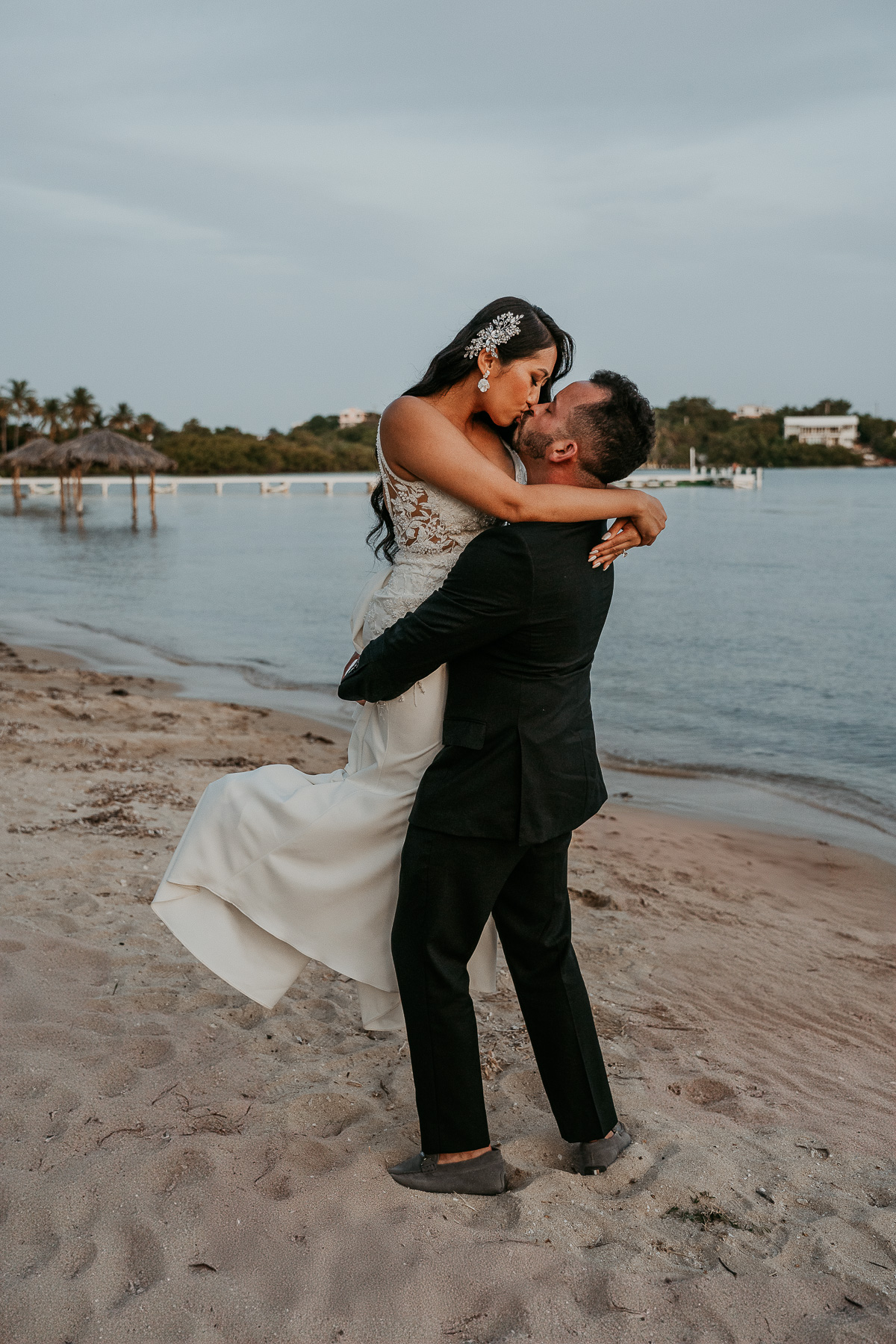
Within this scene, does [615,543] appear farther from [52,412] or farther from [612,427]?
[52,412]

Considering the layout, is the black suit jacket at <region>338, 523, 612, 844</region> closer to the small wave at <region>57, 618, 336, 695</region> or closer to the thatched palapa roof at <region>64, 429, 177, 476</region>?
the small wave at <region>57, 618, 336, 695</region>

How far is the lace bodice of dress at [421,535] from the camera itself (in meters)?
2.36

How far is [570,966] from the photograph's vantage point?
2.47 m

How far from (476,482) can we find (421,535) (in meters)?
0.25

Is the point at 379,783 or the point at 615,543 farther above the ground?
the point at 615,543

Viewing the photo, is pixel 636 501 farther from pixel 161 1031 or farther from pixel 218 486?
pixel 218 486

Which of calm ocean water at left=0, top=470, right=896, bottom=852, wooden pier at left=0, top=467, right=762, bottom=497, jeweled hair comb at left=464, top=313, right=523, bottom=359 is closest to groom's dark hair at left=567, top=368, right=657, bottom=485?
jeweled hair comb at left=464, top=313, right=523, bottom=359

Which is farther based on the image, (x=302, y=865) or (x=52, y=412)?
(x=52, y=412)

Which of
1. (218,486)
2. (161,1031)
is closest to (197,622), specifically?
(161,1031)

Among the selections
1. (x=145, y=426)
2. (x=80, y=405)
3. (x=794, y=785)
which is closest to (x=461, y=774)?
(x=794, y=785)

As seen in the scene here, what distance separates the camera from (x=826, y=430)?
12756 centimetres

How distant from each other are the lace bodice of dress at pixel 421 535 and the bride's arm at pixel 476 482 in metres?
0.05

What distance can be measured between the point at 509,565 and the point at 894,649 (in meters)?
14.0

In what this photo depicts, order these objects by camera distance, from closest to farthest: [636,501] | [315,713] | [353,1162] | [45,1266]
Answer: [45,1266]
[636,501]
[353,1162]
[315,713]
